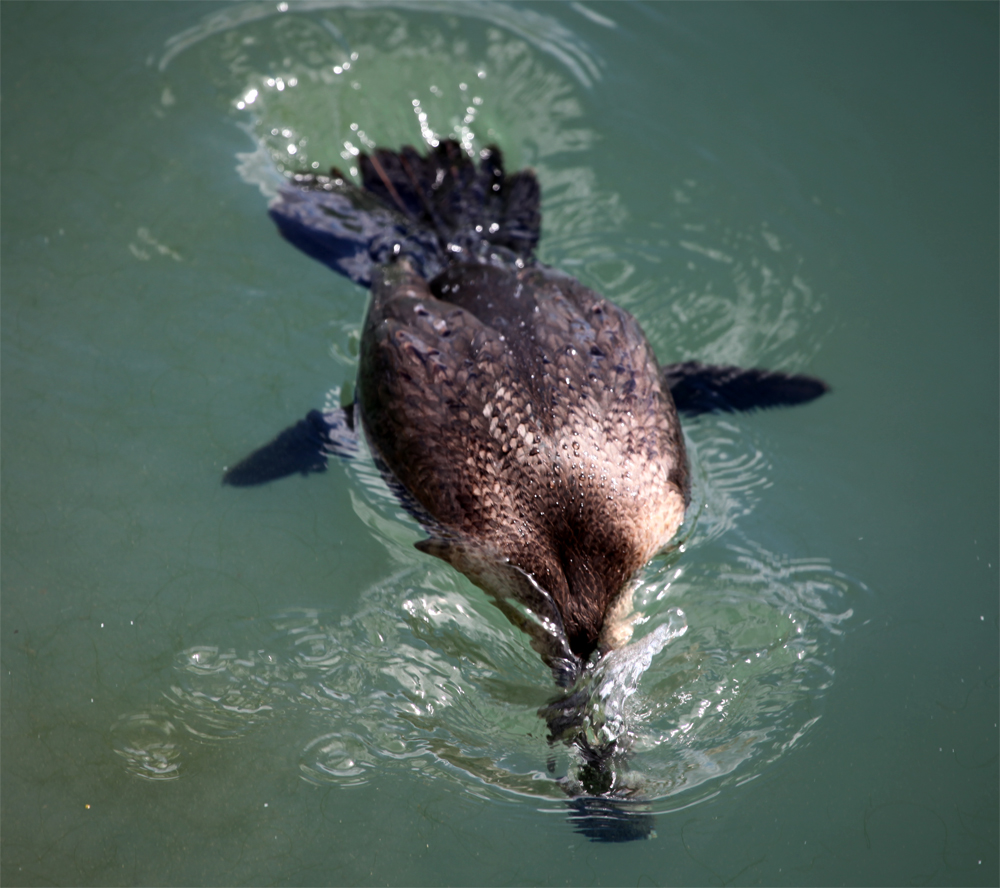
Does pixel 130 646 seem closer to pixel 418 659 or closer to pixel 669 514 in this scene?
pixel 418 659

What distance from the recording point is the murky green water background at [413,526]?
2877 mm

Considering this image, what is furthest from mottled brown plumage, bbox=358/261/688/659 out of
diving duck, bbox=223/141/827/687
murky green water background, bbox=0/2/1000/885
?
murky green water background, bbox=0/2/1000/885

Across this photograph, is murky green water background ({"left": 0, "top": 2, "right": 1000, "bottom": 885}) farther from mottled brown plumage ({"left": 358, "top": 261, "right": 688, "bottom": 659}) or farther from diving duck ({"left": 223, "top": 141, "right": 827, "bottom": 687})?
mottled brown plumage ({"left": 358, "top": 261, "right": 688, "bottom": 659})

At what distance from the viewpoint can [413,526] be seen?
11.0 ft

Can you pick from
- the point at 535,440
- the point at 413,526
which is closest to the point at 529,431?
the point at 535,440

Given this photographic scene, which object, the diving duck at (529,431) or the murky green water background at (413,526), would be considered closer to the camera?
the murky green water background at (413,526)

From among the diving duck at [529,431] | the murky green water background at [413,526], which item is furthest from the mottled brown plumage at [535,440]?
the murky green water background at [413,526]

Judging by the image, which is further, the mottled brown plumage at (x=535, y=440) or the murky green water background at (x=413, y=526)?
the mottled brown plumage at (x=535, y=440)

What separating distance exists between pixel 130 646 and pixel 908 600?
3.05 m

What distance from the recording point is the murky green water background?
288 centimetres

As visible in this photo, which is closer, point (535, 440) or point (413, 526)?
point (535, 440)

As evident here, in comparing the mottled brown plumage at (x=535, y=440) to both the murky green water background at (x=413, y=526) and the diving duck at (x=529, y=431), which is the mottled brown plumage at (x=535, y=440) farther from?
the murky green water background at (x=413, y=526)

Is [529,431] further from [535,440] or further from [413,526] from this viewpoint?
[413,526]

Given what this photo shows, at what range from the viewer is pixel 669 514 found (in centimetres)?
322
